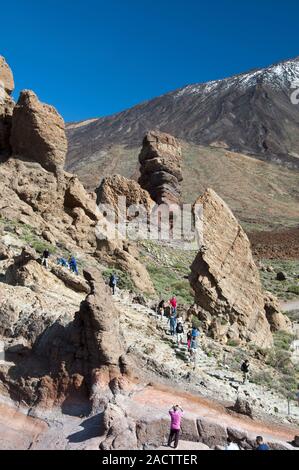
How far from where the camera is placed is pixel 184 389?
1107 centimetres

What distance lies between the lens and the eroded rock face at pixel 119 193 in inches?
1270

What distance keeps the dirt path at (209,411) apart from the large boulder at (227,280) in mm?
4774

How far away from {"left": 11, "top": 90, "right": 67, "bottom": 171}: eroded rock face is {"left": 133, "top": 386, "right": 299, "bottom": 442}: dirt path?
1323cm

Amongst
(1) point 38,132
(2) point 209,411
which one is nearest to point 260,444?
(2) point 209,411

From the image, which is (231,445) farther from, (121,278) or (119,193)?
(119,193)

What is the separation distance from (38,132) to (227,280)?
9522mm

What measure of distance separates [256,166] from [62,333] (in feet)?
282

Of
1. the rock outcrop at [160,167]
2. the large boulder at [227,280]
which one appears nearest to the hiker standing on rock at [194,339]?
the large boulder at [227,280]

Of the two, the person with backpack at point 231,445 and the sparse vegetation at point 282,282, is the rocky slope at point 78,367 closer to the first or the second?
the person with backpack at point 231,445

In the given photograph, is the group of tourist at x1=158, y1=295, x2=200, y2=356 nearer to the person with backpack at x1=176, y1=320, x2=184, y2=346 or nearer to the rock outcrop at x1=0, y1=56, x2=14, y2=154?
the person with backpack at x1=176, y1=320, x2=184, y2=346

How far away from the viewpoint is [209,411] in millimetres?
10414

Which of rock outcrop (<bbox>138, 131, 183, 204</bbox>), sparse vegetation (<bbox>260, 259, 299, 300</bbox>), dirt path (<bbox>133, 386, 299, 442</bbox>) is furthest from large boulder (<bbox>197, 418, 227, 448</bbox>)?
rock outcrop (<bbox>138, 131, 183, 204</bbox>)

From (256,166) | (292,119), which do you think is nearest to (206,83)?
(292,119)

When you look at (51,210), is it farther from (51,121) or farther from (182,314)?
(182,314)
